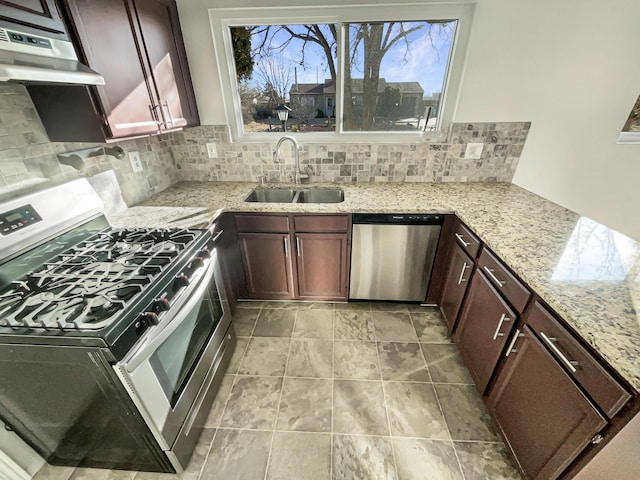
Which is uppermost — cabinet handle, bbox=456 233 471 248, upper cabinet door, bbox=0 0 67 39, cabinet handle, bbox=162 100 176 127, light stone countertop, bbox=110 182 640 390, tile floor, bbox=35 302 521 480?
upper cabinet door, bbox=0 0 67 39

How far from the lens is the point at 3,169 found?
3.76ft

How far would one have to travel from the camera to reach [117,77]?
4.47ft

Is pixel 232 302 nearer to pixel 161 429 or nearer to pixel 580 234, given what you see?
pixel 161 429

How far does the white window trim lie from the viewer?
1848 millimetres

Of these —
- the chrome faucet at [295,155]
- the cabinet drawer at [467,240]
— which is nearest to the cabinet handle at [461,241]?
the cabinet drawer at [467,240]

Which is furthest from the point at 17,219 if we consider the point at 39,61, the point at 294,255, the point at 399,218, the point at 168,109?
the point at 399,218

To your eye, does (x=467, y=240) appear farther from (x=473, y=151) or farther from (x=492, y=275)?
(x=473, y=151)

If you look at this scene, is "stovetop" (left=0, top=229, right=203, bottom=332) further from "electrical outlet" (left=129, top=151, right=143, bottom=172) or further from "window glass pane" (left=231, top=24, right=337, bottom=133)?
"window glass pane" (left=231, top=24, right=337, bottom=133)

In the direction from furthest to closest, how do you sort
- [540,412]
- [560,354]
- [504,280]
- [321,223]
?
[321,223]
[504,280]
[540,412]
[560,354]

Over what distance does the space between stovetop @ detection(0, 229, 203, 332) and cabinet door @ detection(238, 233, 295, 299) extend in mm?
556

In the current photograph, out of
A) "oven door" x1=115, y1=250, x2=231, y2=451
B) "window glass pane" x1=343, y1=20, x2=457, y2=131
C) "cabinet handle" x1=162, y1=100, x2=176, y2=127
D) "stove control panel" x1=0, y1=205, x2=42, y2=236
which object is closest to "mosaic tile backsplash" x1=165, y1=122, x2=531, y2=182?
"window glass pane" x1=343, y1=20, x2=457, y2=131

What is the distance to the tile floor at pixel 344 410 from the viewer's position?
127 cm

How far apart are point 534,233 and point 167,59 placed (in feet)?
8.02

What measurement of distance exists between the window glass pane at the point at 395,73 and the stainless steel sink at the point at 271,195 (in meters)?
0.72
